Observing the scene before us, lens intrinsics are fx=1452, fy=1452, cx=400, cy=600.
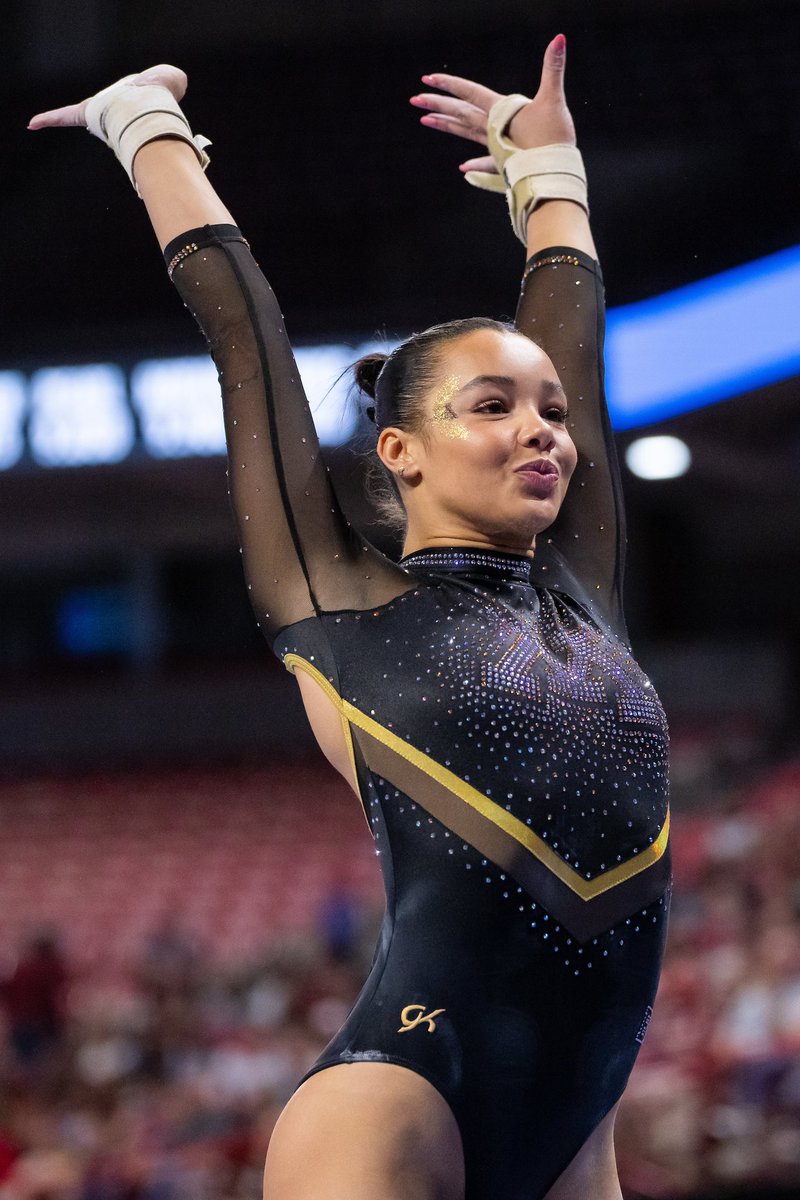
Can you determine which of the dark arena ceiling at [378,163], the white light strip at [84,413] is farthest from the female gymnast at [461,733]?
the white light strip at [84,413]

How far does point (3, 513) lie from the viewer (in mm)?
9938

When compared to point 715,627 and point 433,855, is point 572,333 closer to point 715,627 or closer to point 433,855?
point 433,855

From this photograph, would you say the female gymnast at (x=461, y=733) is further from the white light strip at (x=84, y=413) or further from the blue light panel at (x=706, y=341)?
the white light strip at (x=84, y=413)

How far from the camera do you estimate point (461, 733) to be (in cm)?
131

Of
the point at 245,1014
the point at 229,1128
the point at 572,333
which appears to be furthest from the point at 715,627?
the point at 572,333

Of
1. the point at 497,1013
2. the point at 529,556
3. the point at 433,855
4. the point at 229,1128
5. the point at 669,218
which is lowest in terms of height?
the point at 229,1128

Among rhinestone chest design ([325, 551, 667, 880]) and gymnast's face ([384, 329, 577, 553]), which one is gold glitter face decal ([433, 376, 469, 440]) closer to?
gymnast's face ([384, 329, 577, 553])

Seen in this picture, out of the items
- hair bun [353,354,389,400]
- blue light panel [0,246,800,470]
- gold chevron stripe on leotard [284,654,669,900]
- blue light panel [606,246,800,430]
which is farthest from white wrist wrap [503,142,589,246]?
blue light panel [606,246,800,430]

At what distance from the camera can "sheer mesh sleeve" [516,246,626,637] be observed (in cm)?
156

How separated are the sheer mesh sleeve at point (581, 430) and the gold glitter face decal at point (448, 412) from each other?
0.20 m

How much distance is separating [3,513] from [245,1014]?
5419 millimetres

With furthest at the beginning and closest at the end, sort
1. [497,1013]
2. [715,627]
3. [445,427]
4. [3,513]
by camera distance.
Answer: [715,627]
[3,513]
[445,427]
[497,1013]

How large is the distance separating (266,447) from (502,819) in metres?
0.43

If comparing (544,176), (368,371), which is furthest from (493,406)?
(544,176)
